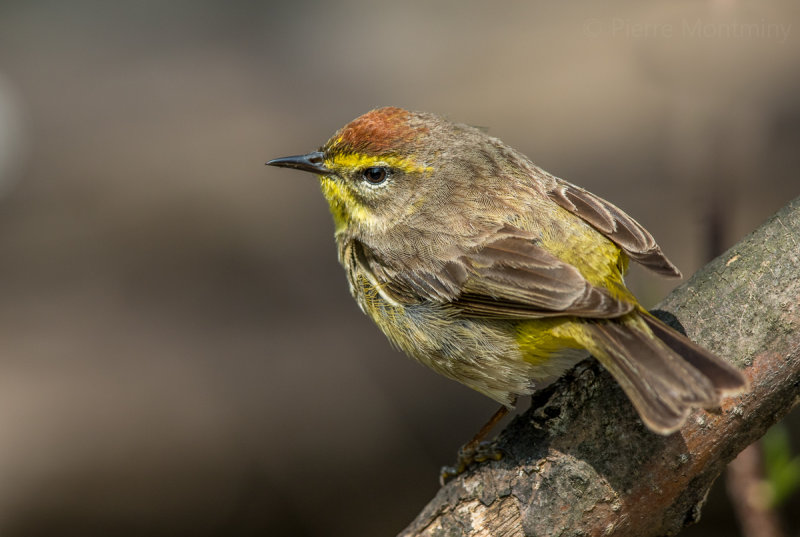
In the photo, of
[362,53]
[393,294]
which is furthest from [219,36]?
[393,294]

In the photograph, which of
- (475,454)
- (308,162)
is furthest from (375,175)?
(475,454)

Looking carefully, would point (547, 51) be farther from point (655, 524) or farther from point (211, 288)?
point (655, 524)

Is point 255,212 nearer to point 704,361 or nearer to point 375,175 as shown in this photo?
point 375,175

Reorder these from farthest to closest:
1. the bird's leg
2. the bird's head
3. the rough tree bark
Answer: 1. the bird's head
2. the bird's leg
3. the rough tree bark

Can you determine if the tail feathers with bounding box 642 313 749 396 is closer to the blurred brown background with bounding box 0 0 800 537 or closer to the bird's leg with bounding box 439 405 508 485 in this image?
the bird's leg with bounding box 439 405 508 485

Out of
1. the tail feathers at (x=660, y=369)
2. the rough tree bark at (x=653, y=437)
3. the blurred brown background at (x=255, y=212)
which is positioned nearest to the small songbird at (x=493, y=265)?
the tail feathers at (x=660, y=369)

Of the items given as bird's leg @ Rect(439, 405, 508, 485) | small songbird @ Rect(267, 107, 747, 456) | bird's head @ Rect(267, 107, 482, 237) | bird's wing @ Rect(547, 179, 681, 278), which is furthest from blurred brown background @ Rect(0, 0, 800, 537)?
bird's leg @ Rect(439, 405, 508, 485)
